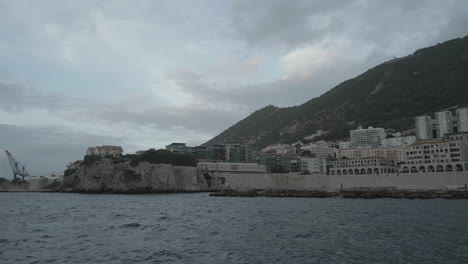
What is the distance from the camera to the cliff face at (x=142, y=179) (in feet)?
355

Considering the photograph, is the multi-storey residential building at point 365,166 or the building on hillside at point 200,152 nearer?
the multi-storey residential building at point 365,166

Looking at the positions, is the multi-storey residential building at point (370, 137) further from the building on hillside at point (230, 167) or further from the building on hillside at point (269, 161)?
the building on hillside at point (230, 167)

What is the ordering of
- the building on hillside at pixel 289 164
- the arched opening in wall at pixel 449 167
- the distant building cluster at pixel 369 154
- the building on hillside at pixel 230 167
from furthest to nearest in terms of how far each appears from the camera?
1. the building on hillside at pixel 289 164
2. the building on hillside at pixel 230 167
3. the distant building cluster at pixel 369 154
4. the arched opening in wall at pixel 449 167

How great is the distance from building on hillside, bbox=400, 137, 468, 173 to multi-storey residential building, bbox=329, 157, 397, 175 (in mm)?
7010

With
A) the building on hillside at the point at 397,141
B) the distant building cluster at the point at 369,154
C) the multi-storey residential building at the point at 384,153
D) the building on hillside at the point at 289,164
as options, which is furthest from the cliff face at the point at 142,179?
the building on hillside at the point at 397,141

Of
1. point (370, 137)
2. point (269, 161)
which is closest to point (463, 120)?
point (370, 137)

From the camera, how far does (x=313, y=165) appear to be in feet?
493

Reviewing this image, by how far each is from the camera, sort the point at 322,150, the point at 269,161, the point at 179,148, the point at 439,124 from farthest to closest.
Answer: the point at 322,150, the point at 439,124, the point at 179,148, the point at 269,161

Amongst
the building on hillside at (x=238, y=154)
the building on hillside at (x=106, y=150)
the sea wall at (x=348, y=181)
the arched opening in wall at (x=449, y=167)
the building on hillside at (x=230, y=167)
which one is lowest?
the sea wall at (x=348, y=181)

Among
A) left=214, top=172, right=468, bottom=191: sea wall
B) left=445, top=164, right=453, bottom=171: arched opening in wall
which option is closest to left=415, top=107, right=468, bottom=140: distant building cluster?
left=445, top=164, right=453, bottom=171: arched opening in wall

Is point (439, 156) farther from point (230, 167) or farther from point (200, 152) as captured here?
point (200, 152)

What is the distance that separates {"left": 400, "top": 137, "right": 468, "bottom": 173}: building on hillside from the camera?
9369 cm

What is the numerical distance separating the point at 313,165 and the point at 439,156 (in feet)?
186

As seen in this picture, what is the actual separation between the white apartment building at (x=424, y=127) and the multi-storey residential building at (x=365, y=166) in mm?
52016
